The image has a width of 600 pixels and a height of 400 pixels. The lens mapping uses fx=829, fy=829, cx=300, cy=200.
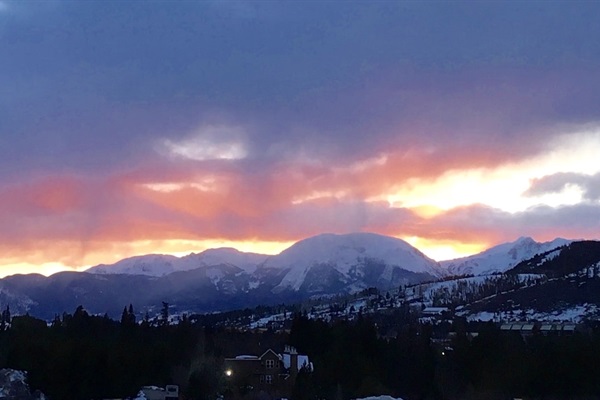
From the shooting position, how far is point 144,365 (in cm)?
8175

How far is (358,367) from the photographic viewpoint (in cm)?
8375

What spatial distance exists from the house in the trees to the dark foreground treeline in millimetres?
2564

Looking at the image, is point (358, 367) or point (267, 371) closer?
point (358, 367)

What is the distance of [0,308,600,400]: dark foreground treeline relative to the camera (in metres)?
76.8

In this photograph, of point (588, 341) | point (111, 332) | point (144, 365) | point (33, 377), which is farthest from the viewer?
point (111, 332)

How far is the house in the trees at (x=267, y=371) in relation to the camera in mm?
95688

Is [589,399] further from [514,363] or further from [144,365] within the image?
[144,365]

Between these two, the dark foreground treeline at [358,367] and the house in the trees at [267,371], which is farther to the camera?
the house in the trees at [267,371]

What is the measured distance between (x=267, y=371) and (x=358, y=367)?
19.6 metres

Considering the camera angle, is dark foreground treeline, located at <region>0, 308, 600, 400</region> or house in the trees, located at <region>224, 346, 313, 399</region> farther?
house in the trees, located at <region>224, 346, 313, 399</region>

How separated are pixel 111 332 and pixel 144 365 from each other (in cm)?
3638

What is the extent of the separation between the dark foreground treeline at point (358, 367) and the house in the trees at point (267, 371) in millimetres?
2564

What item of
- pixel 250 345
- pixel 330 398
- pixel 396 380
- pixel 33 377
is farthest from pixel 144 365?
pixel 250 345

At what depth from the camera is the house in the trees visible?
314 ft
